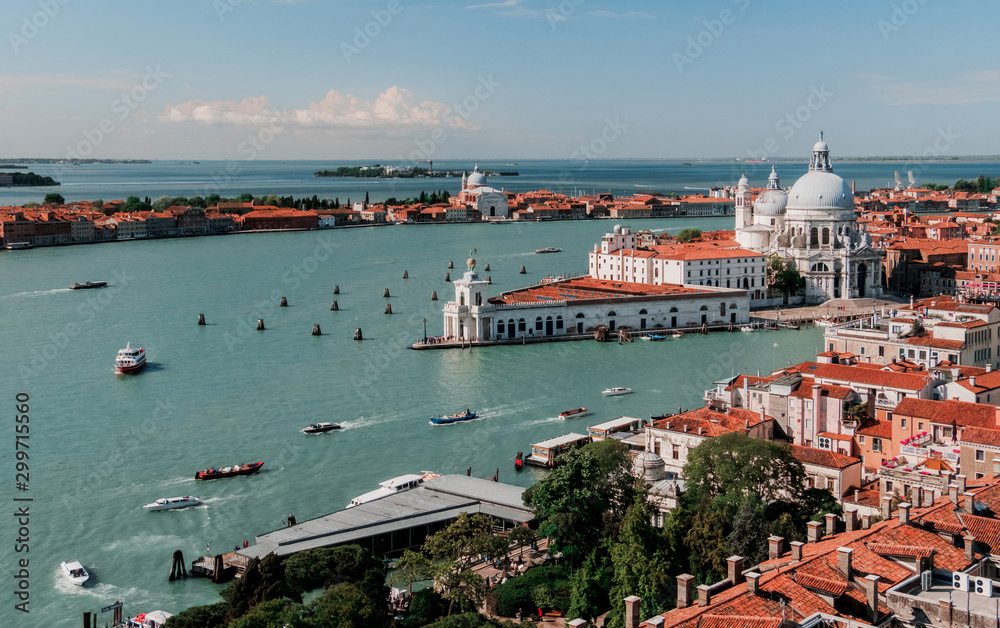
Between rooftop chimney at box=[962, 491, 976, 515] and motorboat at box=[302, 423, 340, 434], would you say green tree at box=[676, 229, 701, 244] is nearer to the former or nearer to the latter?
motorboat at box=[302, 423, 340, 434]

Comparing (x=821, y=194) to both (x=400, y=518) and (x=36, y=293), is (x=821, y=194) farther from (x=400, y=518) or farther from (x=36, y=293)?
(x=400, y=518)

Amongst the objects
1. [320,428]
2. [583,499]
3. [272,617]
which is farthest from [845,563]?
[320,428]

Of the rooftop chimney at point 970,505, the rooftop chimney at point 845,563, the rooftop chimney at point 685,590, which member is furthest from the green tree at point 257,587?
the rooftop chimney at point 970,505

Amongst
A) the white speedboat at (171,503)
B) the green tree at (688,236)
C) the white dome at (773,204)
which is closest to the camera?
the white speedboat at (171,503)

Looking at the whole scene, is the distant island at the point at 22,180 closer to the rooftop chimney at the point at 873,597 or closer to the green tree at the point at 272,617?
the green tree at the point at 272,617

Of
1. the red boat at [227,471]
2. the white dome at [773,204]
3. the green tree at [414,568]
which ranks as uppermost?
the white dome at [773,204]

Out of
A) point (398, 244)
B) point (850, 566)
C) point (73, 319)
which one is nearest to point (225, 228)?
point (398, 244)

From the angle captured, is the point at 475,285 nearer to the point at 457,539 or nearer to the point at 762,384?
the point at 762,384
